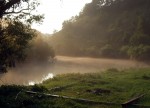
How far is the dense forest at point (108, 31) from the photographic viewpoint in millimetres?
60966

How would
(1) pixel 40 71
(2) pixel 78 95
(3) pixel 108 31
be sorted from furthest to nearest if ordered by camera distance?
(3) pixel 108 31
(1) pixel 40 71
(2) pixel 78 95

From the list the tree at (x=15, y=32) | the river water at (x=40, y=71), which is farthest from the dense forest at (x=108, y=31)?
the tree at (x=15, y=32)

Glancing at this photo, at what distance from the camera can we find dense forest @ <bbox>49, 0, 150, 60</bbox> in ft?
200

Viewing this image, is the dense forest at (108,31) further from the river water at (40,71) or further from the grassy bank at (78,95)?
the grassy bank at (78,95)

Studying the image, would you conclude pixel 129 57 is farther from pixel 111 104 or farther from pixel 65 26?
pixel 111 104

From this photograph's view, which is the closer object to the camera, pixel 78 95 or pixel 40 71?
pixel 78 95

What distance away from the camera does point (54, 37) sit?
8969 centimetres

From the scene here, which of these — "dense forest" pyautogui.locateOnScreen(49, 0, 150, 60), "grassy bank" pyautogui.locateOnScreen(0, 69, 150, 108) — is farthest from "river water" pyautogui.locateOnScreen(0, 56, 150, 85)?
"grassy bank" pyautogui.locateOnScreen(0, 69, 150, 108)

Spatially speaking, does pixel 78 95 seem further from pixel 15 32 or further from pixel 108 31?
pixel 108 31

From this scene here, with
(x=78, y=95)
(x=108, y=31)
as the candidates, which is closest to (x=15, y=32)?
(x=78, y=95)

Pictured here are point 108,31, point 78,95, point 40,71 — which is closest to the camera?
point 78,95

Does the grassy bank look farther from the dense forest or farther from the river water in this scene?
the dense forest

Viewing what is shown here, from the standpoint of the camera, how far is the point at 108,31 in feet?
258

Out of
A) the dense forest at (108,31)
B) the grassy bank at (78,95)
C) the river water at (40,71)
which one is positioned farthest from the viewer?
the dense forest at (108,31)
